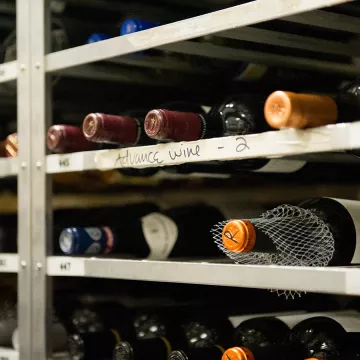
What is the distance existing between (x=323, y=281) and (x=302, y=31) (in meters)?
0.35

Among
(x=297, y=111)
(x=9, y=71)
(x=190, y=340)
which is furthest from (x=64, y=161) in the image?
(x=297, y=111)

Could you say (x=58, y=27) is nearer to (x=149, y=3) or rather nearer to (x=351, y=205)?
(x=149, y=3)

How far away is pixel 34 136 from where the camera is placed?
1137 mm

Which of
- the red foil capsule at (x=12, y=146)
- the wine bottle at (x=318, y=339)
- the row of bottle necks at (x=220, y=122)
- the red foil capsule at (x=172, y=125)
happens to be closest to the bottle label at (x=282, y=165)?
the row of bottle necks at (x=220, y=122)

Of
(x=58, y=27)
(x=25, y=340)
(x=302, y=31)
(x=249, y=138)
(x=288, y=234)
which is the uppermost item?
(x=58, y=27)

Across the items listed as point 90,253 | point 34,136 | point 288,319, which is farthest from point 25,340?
point 288,319

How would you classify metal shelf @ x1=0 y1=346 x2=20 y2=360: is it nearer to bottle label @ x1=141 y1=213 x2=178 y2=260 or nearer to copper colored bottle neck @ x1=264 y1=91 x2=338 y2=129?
bottle label @ x1=141 y1=213 x2=178 y2=260

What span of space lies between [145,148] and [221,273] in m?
0.20

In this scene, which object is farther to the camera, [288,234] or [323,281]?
[288,234]

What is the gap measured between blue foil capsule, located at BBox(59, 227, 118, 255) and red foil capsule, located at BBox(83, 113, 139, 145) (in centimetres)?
15

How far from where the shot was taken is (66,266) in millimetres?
1065

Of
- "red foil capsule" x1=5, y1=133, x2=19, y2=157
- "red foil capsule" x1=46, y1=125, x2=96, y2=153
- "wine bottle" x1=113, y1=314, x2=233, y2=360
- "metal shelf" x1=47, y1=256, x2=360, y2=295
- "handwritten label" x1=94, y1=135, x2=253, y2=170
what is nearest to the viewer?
"metal shelf" x1=47, y1=256, x2=360, y2=295

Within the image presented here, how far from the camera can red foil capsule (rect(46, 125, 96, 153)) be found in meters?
1.07

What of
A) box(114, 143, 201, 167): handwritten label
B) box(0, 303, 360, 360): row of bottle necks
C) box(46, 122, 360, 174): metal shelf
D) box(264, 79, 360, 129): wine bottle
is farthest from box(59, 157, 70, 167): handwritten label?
box(264, 79, 360, 129): wine bottle
